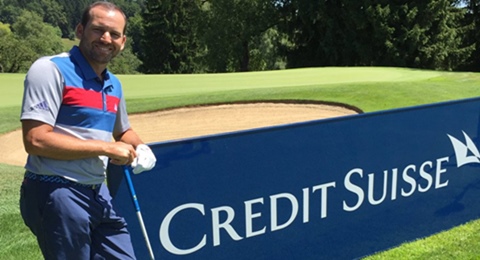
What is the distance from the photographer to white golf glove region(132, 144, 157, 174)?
8.04 ft

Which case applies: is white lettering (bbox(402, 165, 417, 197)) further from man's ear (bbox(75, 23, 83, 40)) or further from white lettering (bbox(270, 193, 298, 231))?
man's ear (bbox(75, 23, 83, 40))

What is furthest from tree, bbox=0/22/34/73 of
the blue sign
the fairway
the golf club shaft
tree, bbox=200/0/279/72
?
the golf club shaft

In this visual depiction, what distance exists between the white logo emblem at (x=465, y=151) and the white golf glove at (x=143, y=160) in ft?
9.58

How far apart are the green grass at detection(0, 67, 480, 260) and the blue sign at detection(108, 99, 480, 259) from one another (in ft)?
0.80

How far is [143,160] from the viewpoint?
8.10 ft

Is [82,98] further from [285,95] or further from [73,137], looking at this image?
[285,95]

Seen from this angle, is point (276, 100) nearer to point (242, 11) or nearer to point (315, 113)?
point (315, 113)

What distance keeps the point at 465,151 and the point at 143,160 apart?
3219 mm

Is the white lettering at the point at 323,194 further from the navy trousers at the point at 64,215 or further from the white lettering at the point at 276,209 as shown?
the navy trousers at the point at 64,215

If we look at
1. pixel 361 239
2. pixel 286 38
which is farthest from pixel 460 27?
pixel 361 239

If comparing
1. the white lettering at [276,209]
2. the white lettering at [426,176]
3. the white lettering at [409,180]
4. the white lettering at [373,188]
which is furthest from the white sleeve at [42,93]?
the white lettering at [426,176]

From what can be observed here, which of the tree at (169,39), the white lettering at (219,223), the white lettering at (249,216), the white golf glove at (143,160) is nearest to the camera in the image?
the white golf glove at (143,160)

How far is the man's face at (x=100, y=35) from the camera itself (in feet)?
7.38

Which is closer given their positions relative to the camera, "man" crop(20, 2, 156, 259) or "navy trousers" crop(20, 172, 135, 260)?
"man" crop(20, 2, 156, 259)
